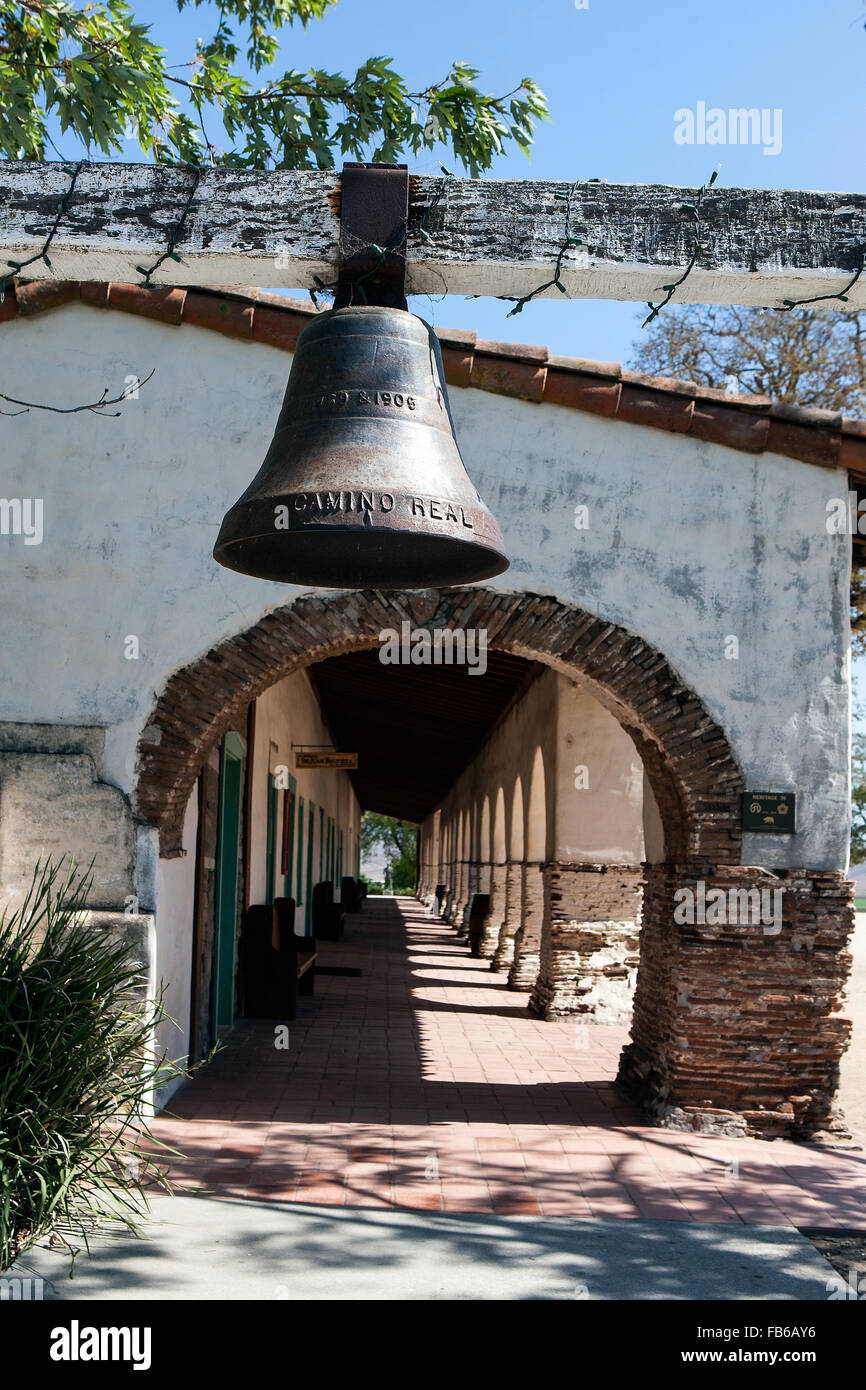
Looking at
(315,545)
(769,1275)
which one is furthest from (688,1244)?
(315,545)

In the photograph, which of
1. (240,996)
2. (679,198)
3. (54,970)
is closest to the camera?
(679,198)

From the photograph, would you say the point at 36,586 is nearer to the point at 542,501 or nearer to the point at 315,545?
the point at 542,501

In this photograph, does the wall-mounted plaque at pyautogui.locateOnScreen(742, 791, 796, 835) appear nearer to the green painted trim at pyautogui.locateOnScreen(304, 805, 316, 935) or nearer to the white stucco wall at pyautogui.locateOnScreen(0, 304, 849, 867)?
the white stucco wall at pyautogui.locateOnScreen(0, 304, 849, 867)

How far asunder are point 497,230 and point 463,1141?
16.2ft

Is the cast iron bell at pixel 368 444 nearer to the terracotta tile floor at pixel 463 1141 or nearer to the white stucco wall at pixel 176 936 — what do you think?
the terracotta tile floor at pixel 463 1141

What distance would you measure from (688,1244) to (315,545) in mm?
3285

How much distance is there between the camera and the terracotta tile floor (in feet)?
18.3

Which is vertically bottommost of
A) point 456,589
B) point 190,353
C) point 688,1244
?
point 688,1244

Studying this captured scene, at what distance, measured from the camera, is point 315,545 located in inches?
150

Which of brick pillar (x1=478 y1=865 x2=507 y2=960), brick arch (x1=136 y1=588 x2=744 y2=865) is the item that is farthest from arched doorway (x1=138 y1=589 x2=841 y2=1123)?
brick pillar (x1=478 y1=865 x2=507 y2=960)

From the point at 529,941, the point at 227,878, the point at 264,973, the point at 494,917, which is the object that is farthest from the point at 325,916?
the point at 227,878

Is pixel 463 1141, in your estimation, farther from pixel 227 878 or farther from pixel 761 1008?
pixel 227 878

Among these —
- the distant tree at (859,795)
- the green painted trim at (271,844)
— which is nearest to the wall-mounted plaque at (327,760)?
the green painted trim at (271,844)

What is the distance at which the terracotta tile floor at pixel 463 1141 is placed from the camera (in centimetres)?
559
